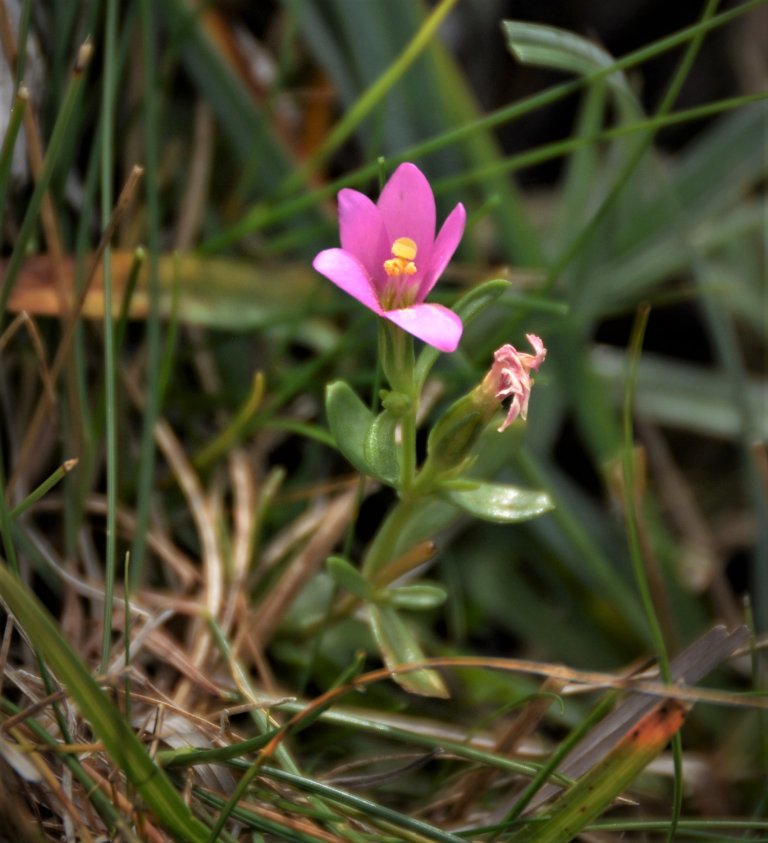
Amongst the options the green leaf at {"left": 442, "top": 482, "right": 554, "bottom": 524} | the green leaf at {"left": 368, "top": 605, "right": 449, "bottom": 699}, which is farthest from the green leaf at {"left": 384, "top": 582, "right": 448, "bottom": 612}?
the green leaf at {"left": 442, "top": 482, "right": 554, "bottom": 524}

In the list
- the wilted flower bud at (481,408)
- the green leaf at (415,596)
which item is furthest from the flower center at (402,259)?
the green leaf at (415,596)

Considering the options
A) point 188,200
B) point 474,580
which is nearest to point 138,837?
point 474,580

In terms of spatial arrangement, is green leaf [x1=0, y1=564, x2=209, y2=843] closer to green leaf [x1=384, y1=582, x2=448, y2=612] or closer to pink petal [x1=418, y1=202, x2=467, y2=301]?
green leaf [x1=384, y1=582, x2=448, y2=612]

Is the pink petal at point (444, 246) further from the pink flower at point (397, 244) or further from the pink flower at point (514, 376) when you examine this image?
the pink flower at point (514, 376)

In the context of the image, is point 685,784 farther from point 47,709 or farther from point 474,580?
point 47,709

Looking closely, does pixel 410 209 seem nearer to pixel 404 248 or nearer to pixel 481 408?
pixel 404 248

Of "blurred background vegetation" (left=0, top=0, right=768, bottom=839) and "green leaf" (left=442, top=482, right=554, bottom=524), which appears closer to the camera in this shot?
"green leaf" (left=442, top=482, right=554, bottom=524)

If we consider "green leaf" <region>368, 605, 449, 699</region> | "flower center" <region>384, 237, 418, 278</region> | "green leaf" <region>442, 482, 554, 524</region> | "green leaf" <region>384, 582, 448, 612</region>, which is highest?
"flower center" <region>384, 237, 418, 278</region>
